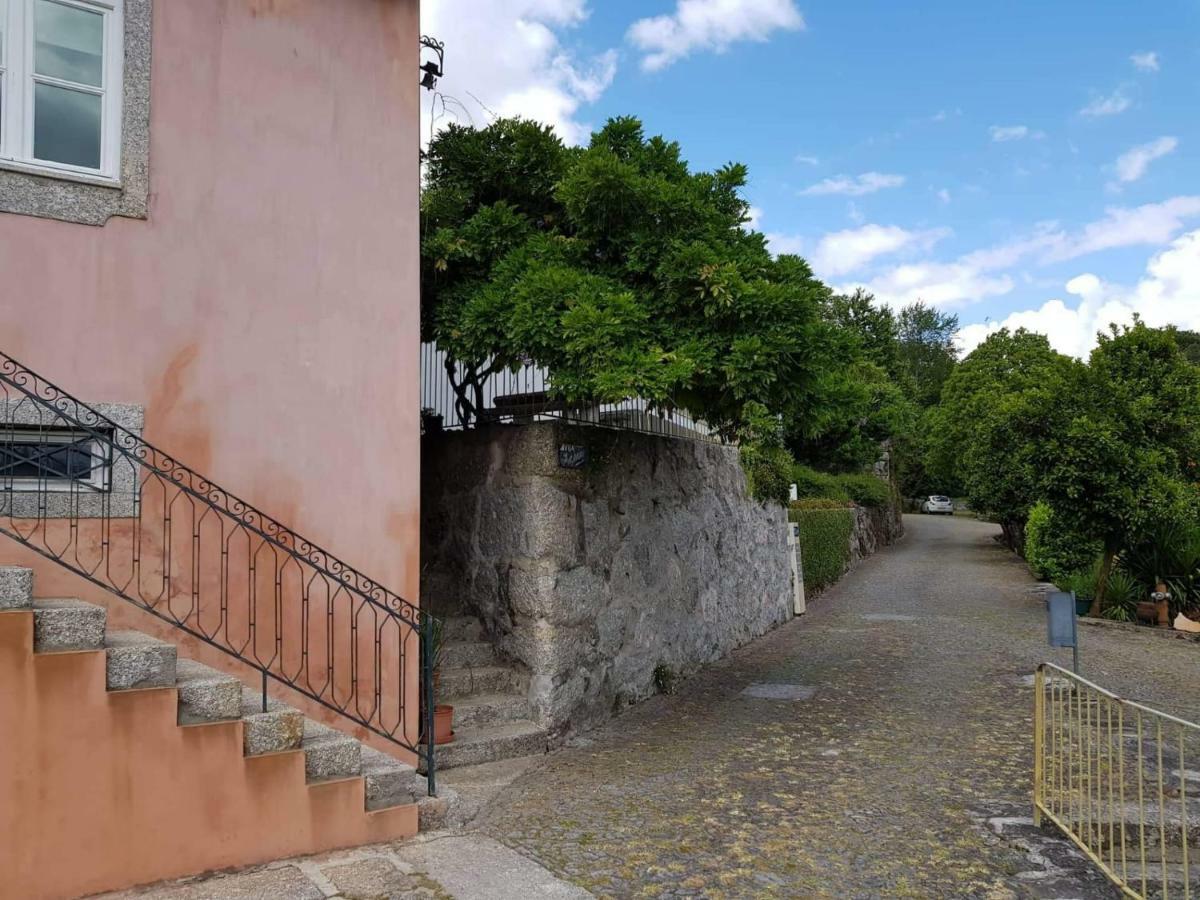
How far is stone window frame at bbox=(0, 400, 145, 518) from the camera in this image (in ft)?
14.8

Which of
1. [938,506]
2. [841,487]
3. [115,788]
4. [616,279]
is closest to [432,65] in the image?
[616,279]

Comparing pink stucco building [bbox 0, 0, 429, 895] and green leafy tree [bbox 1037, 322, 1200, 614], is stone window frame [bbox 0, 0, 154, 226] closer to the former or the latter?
pink stucco building [bbox 0, 0, 429, 895]

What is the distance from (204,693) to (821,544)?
1475 cm

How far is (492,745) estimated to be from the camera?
6297 mm

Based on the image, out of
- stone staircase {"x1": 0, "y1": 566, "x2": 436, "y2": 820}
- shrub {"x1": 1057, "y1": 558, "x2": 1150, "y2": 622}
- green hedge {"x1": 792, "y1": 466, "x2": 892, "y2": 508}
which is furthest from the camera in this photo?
green hedge {"x1": 792, "y1": 466, "x2": 892, "y2": 508}

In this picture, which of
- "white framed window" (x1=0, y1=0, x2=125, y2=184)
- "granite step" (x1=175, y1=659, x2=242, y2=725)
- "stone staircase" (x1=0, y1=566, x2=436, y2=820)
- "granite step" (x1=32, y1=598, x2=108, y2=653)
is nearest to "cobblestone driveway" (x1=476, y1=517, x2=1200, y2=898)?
"stone staircase" (x1=0, y1=566, x2=436, y2=820)

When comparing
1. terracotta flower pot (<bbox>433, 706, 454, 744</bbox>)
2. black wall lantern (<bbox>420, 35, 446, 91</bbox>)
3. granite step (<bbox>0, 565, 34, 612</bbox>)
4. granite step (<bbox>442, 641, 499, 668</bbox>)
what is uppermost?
black wall lantern (<bbox>420, 35, 446, 91</bbox>)

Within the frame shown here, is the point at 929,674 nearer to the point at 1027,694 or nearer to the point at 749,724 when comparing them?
the point at 1027,694

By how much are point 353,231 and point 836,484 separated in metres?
19.5

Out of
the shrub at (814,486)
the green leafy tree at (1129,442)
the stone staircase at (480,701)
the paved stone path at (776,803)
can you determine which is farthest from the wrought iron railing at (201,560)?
the shrub at (814,486)

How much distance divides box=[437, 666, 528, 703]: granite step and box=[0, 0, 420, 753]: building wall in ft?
4.53

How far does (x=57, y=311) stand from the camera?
4.64 m

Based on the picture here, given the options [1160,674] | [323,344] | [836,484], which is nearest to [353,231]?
[323,344]

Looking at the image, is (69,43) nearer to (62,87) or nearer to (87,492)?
(62,87)
